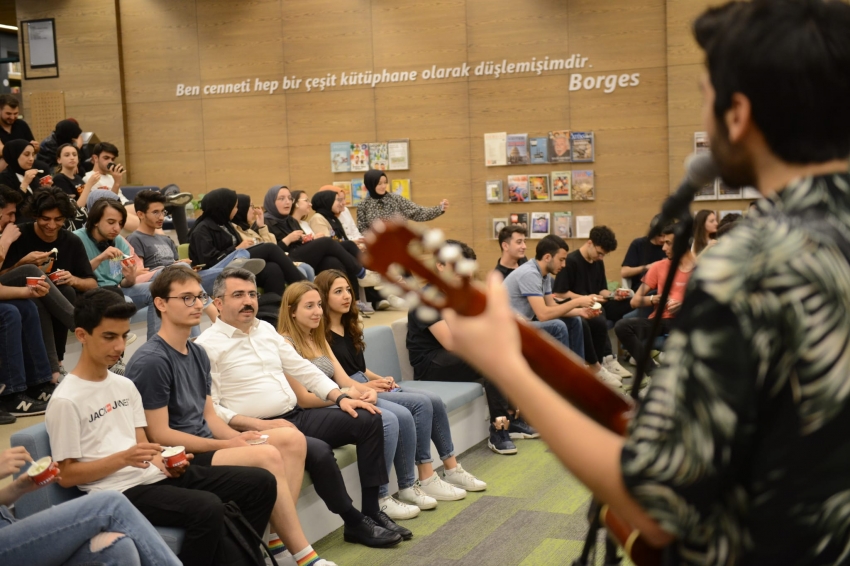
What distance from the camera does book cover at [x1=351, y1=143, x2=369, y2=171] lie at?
34.0 feet

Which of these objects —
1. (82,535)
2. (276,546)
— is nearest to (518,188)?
(276,546)

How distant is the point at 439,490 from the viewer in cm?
471

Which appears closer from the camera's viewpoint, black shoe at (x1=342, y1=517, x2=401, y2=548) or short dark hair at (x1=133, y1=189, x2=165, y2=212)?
black shoe at (x1=342, y1=517, x2=401, y2=548)

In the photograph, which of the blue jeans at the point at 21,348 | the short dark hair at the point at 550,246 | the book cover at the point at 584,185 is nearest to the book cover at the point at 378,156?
the book cover at the point at 584,185

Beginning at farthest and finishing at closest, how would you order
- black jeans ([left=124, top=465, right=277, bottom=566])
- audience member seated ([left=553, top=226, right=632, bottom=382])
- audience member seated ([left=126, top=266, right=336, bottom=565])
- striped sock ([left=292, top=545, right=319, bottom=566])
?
1. audience member seated ([left=553, top=226, right=632, bottom=382])
2. striped sock ([left=292, top=545, right=319, bottom=566])
3. audience member seated ([left=126, top=266, right=336, bottom=565])
4. black jeans ([left=124, top=465, right=277, bottom=566])

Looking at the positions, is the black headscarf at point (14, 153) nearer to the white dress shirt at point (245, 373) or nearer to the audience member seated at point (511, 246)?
the white dress shirt at point (245, 373)

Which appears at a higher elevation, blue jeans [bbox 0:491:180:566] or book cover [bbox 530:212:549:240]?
book cover [bbox 530:212:549:240]

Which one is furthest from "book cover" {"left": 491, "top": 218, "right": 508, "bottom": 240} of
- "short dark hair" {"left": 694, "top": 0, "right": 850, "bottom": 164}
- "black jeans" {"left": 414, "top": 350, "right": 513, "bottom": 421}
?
"short dark hair" {"left": 694, "top": 0, "right": 850, "bottom": 164}

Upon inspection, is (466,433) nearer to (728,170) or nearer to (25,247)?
(25,247)

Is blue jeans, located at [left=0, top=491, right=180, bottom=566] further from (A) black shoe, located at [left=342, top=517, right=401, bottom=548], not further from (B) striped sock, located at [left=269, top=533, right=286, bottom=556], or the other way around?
(A) black shoe, located at [left=342, top=517, right=401, bottom=548]

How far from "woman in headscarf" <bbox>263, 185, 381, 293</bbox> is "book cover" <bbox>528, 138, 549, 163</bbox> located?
2.85m

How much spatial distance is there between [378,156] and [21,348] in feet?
20.0

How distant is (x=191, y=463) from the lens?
345 cm

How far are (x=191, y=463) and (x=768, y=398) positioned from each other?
298 centimetres
